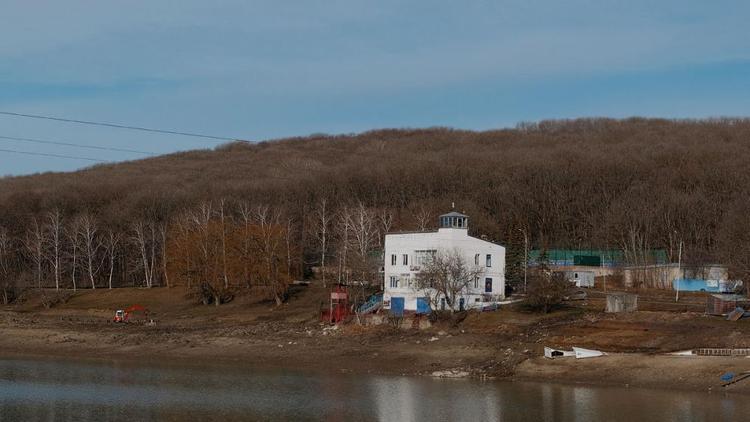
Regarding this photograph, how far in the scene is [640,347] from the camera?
55.2 meters

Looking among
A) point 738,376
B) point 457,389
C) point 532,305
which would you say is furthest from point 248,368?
point 738,376

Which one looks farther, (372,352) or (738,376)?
(372,352)

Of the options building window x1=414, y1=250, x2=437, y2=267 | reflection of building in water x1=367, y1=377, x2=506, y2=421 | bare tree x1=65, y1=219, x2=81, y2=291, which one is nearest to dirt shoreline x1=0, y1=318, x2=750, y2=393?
reflection of building in water x1=367, y1=377, x2=506, y2=421

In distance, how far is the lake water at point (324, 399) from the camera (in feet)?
136

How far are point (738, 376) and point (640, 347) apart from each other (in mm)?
8244

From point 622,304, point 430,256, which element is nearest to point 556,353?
point 622,304

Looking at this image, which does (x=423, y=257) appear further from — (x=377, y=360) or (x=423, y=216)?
(x=423, y=216)

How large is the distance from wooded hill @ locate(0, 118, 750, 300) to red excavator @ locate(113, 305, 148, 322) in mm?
4730

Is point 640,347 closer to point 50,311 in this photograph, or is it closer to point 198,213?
point 50,311

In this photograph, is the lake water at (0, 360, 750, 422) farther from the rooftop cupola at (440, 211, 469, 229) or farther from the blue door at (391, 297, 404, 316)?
the rooftop cupola at (440, 211, 469, 229)

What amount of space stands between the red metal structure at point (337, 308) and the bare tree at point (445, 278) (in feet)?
17.5

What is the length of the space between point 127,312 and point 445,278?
104 feet

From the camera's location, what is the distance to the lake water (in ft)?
136

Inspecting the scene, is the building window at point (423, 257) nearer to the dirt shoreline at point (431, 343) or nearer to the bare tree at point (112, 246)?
the dirt shoreline at point (431, 343)
